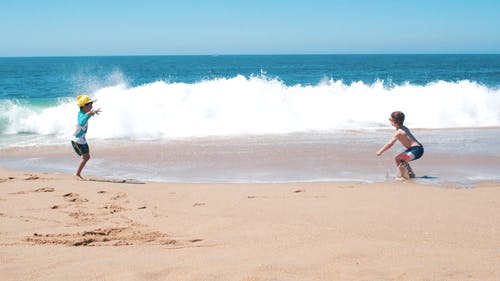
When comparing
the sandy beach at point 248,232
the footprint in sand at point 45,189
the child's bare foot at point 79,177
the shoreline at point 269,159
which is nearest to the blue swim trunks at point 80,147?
the child's bare foot at point 79,177

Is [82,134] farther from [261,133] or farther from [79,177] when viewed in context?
[261,133]

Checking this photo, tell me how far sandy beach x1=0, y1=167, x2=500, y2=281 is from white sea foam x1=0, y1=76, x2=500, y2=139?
21.2 ft

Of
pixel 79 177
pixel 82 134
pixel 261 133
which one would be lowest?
pixel 261 133

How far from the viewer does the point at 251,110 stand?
51.9 ft

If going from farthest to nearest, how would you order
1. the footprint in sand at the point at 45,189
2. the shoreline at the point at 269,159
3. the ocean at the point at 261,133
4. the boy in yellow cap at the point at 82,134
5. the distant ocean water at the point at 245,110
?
the distant ocean water at the point at 245,110 → the ocean at the point at 261,133 → the shoreline at the point at 269,159 → the boy in yellow cap at the point at 82,134 → the footprint in sand at the point at 45,189

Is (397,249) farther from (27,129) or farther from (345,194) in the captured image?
(27,129)

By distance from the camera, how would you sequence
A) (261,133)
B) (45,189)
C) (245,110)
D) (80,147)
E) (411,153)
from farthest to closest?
1. (245,110)
2. (261,133)
3. (80,147)
4. (411,153)
5. (45,189)

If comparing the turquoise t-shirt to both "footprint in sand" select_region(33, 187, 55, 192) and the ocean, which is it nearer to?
the ocean

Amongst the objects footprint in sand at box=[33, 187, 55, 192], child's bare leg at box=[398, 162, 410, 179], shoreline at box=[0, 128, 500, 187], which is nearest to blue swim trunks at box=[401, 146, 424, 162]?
child's bare leg at box=[398, 162, 410, 179]

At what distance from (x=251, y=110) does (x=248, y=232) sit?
37.4ft

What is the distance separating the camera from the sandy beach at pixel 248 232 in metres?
3.56

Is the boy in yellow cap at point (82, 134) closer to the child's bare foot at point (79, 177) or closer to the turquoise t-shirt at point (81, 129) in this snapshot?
the turquoise t-shirt at point (81, 129)

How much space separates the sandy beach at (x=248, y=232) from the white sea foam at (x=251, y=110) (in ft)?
21.2

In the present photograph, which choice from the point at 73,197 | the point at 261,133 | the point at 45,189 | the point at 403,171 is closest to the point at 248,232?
the point at 73,197
